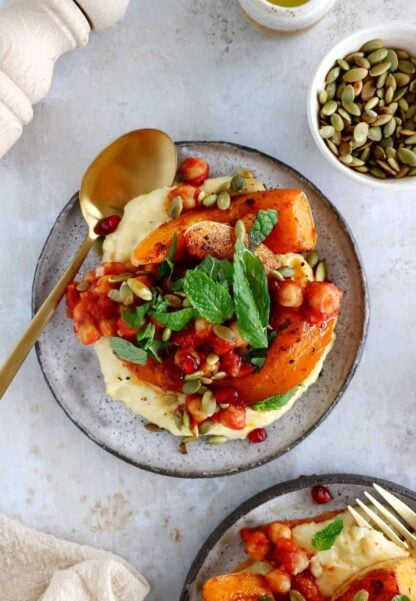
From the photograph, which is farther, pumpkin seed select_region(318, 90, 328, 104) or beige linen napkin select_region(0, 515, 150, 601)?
beige linen napkin select_region(0, 515, 150, 601)

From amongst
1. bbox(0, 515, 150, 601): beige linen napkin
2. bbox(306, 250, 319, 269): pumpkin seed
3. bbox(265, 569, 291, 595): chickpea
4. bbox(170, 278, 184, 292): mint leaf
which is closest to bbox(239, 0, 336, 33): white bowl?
bbox(306, 250, 319, 269): pumpkin seed

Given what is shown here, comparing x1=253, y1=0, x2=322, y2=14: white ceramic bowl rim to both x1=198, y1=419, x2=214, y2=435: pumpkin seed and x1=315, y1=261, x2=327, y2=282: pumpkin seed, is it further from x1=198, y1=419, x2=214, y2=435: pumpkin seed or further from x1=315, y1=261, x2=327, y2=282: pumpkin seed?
x1=198, y1=419, x2=214, y2=435: pumpkin seed

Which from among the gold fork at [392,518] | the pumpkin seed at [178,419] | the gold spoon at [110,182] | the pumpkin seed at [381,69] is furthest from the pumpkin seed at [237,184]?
the gold fork at [392,518]

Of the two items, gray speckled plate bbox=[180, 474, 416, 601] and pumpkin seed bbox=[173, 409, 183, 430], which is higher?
pumpkin seed bbox=[173, 409, 183, 430]

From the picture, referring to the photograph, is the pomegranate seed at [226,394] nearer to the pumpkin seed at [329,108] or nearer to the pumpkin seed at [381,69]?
the pumpkin seed at [329,108]

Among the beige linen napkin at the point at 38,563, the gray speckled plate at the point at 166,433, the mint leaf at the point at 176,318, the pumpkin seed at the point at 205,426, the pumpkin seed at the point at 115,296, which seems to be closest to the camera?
the mint leaf at the point at 176,318

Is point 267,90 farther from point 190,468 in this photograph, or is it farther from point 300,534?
point 300,534

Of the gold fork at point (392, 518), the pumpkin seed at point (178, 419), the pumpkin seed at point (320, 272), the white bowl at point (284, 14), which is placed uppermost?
the white bowl at point (284, 14)

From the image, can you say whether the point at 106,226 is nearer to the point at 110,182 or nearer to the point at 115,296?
the point at 110,182
